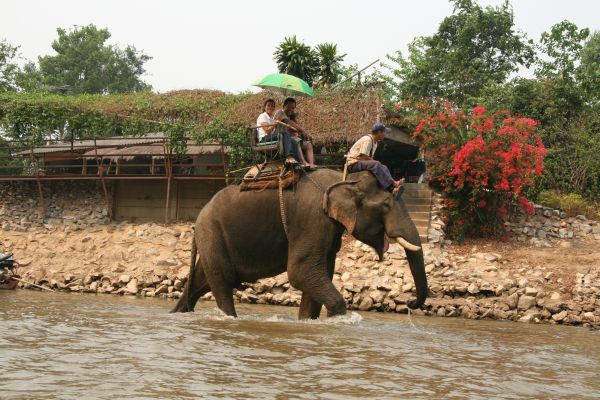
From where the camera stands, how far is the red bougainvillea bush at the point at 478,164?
19.5m

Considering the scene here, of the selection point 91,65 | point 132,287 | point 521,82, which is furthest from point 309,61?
point 91,65

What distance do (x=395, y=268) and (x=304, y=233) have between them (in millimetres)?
7331

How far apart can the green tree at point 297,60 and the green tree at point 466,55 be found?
18.4ft

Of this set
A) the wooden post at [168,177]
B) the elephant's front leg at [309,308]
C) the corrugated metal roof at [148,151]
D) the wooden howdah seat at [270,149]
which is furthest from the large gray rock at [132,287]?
the elephant's front leg at [309,308]


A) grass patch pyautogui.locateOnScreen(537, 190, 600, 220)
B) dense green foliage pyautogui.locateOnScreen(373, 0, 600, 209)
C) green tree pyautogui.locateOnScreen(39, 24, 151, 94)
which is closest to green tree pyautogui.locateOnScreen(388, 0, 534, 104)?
dense green foliage pyautogui.locateOnScreen(373, 0, 600, 209)

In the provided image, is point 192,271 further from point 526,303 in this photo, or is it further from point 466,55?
point 466,55

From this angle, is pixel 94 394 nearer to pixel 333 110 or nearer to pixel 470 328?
pixel 470 328

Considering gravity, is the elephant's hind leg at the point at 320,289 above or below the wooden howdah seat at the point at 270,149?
below

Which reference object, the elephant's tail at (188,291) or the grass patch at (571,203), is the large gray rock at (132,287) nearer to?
the elephant's tail at (188,291)

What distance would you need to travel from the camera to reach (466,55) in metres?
34.3

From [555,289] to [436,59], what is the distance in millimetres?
19719

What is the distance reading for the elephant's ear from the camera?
1023 cm

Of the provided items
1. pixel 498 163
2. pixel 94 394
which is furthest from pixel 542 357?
pixel 498 163

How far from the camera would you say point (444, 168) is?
20359 mm
